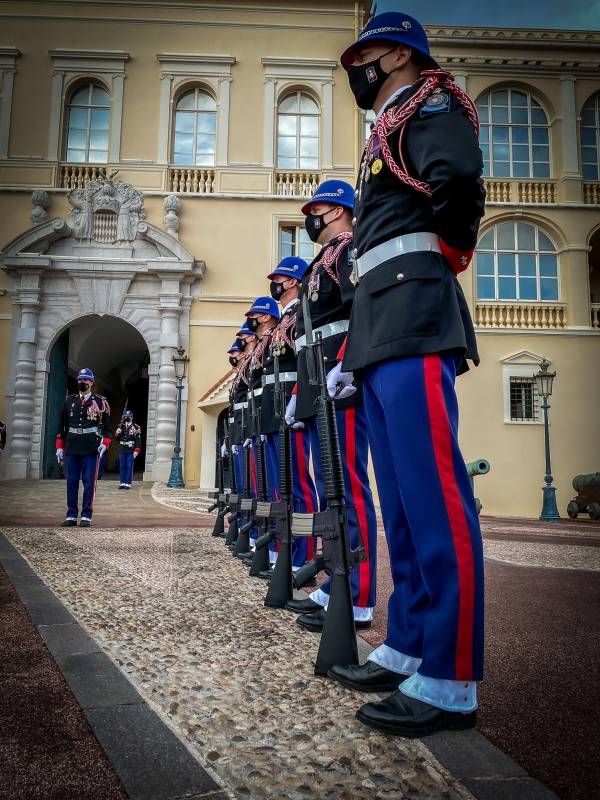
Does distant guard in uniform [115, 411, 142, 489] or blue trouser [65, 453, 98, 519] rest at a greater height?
distant guard in uniform [115, 411, 142, 489]

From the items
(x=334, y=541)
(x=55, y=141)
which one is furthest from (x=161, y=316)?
(x=334, y=541)

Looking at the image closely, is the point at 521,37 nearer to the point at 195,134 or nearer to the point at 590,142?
the point at 590,142

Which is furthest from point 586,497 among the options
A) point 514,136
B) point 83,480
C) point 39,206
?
point 39,206

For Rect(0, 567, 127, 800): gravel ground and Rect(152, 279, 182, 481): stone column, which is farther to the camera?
Rect(152, 279, 182, 481): stone column

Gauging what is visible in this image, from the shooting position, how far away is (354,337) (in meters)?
2.19

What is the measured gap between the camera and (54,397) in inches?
678

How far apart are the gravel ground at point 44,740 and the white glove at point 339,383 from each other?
144 cm

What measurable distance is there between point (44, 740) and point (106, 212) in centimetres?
1699

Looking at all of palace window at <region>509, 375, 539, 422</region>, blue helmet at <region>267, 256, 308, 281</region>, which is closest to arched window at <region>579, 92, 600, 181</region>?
palace window at <region>509, 375, 539, 422</region>

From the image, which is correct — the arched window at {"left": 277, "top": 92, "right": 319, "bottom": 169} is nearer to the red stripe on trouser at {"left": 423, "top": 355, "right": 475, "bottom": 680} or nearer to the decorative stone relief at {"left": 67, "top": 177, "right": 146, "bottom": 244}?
the decorative stone relief at {"left": 67, "top": 177, "right": 146, "bottom": 244}

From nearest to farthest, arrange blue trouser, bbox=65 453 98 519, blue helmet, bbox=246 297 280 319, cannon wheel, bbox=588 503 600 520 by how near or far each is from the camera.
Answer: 1. blue helmet, bbox=246 297 280 319
2. blue trouser, bbox=65 453 98 519
3. cannon wheel, bbox=588 503 600 520

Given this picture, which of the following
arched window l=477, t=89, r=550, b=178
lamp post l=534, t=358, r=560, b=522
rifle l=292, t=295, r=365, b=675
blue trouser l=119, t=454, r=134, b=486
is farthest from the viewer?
arched window l=477, t=89, r=550, b=178

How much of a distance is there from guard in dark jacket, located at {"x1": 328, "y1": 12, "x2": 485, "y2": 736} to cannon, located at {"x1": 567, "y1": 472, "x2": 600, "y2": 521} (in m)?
13.6

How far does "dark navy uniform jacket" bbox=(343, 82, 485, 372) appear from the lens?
1.89 metres
